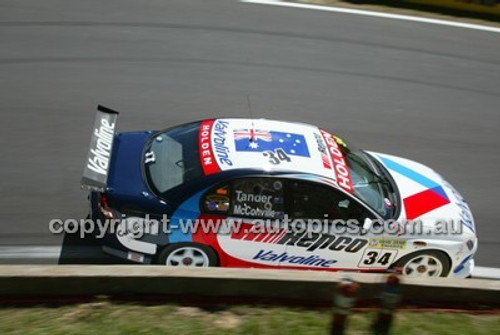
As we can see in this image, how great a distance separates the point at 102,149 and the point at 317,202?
7.73 feet

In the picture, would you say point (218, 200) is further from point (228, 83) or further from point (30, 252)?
point (228, 83)

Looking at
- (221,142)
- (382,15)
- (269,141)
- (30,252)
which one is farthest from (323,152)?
(382,15)

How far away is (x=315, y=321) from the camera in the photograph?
225 inches

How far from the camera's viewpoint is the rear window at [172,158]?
6.52 metres

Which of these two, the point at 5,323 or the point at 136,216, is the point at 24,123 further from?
the point at 5,323

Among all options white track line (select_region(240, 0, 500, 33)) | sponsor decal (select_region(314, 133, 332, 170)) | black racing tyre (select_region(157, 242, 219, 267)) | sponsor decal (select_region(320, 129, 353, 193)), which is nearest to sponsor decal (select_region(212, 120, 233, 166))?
black racing tyre (select_region(157, 242, 219, 267))

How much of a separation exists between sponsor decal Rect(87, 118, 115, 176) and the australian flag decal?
138cm

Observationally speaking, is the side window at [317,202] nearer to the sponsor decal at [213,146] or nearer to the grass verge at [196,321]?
the sponsor decal at [213,146]

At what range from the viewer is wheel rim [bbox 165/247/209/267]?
648 centimetres

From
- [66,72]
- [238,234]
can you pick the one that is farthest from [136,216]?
[66,72]

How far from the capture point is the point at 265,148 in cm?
673

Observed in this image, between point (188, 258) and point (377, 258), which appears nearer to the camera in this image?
point (188, 258)

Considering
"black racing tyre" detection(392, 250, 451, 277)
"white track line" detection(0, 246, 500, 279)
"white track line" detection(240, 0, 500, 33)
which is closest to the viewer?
"black racing tyre" detection(392, 250, 451, 277)

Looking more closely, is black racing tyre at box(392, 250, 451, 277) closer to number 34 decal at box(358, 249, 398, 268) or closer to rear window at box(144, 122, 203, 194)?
number 34 decal at box(358, 249, 398, 268)
